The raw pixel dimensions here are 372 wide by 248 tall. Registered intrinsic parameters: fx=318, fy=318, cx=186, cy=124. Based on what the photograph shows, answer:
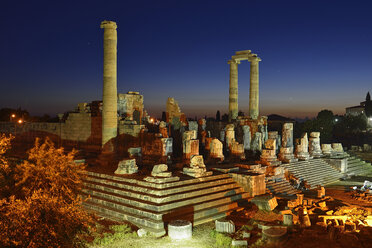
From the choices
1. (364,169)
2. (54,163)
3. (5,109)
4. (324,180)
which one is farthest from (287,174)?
(5,109)

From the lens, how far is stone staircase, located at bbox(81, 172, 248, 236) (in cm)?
1066

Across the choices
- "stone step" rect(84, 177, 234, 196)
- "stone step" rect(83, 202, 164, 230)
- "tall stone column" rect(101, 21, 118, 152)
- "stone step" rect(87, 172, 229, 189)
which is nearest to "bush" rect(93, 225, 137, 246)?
"stone step" rect(83, 202, 164, 230)

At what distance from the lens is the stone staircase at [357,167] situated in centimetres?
2462

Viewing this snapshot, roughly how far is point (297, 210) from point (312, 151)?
47.9 feet

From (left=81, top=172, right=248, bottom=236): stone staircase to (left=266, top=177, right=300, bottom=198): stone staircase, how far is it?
9.60 ft

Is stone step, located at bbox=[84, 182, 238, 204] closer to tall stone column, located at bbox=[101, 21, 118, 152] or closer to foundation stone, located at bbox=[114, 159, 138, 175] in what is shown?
foundation stone, located at bbox=[114, 159, 138, 175]

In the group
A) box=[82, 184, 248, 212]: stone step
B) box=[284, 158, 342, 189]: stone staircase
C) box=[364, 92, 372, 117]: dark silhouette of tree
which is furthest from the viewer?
box=[364, 92, 372, 117]: dark silhouette of tree

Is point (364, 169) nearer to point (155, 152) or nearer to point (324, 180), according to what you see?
point (324, 180)

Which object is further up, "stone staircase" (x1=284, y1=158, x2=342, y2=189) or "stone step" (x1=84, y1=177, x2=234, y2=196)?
"stone step" (x1=84, y1=177, x2=234, y2=196)

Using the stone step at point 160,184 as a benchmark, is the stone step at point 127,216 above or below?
below

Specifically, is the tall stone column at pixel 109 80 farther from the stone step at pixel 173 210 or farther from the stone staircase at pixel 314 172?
the stone staircase at pixel 314 172

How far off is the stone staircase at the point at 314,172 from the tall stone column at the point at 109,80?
1111cm

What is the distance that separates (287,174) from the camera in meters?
19.2

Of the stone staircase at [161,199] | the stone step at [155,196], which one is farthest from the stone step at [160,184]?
the stone step at [155,196]
